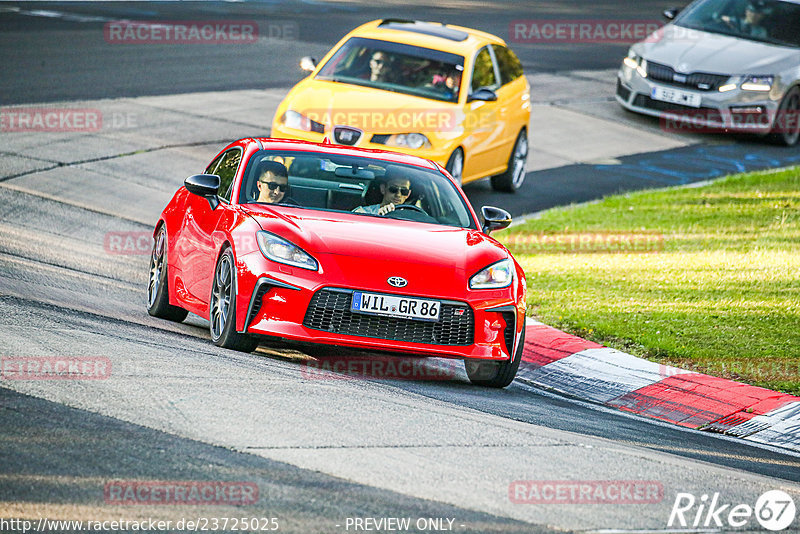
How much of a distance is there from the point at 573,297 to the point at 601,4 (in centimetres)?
2946

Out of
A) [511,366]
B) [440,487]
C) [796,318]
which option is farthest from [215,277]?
[796,318]

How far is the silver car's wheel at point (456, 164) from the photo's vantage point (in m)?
14.6

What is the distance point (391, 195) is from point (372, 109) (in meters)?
5.11

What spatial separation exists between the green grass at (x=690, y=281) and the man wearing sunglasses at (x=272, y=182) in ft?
8.86

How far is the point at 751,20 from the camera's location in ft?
71.2

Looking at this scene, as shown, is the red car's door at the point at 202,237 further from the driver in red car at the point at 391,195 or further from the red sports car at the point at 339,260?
the driver in red car at the point at 391,195

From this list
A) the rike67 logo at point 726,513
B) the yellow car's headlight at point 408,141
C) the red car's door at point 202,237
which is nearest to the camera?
the rike67 logo at point 726,513

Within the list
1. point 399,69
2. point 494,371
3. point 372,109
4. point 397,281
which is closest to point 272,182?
point 397,281

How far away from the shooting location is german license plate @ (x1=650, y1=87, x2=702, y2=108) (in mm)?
20484

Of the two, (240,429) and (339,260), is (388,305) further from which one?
(240,429)

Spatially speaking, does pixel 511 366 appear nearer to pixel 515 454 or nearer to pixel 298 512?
pixel 515 454

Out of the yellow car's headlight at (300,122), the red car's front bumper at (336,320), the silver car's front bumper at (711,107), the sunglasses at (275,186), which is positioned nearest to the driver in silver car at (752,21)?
the silver car's front bumper at (711,107)

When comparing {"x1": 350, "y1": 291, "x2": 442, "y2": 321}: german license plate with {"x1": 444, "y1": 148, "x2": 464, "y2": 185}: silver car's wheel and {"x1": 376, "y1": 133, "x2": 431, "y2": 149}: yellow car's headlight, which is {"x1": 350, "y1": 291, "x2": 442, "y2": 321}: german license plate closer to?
{"x1": 376, "y1": 133, "x2": 431, "y2": 149}: yellow car's headlight

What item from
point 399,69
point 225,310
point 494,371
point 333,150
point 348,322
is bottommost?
point 494,371
